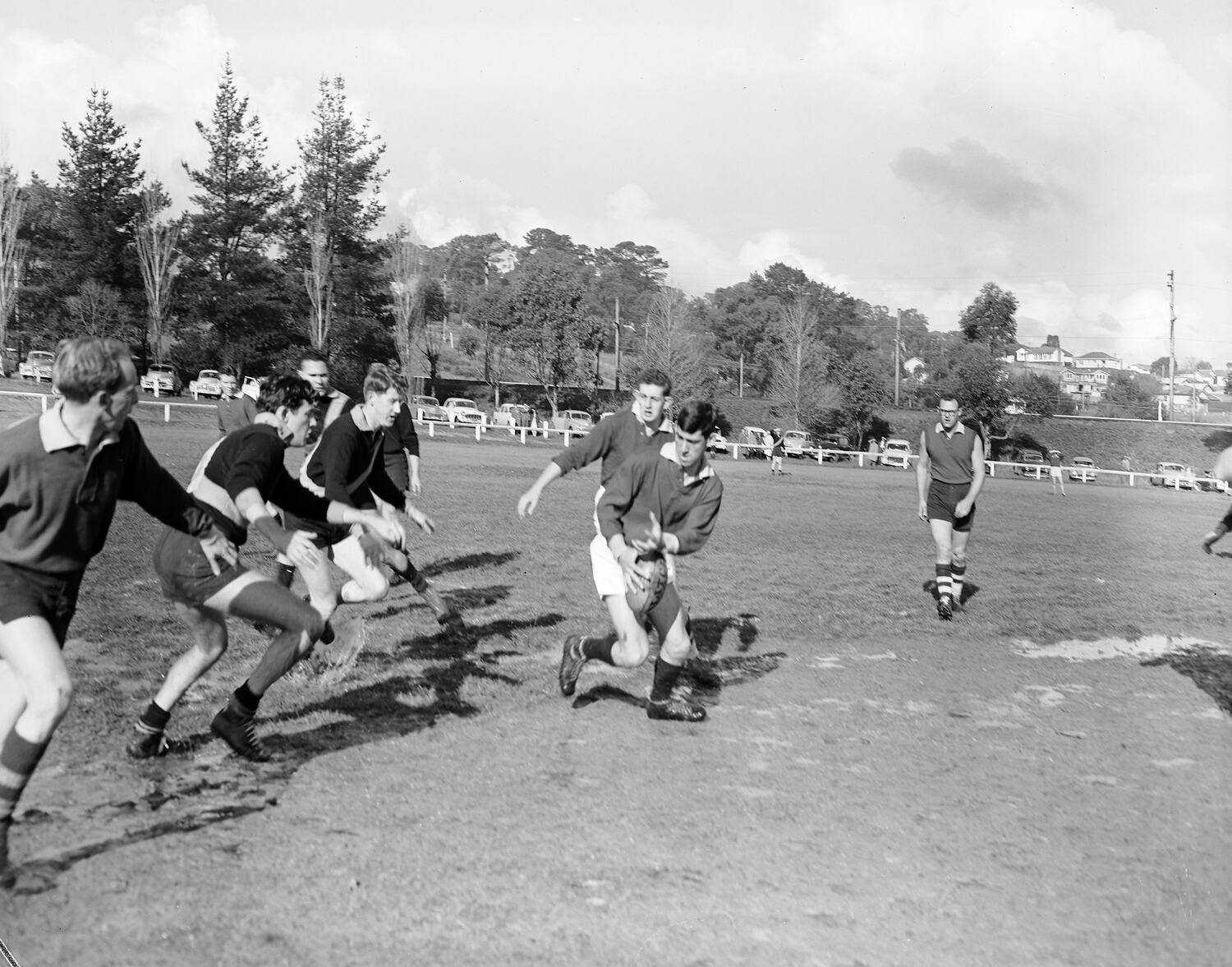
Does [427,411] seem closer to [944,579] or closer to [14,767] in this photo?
[944,579]

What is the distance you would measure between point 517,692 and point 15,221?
50.3m

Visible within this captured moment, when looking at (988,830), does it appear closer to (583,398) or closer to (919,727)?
(919,727)

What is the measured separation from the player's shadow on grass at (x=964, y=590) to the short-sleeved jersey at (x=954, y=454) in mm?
1358

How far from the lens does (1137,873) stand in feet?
15.1

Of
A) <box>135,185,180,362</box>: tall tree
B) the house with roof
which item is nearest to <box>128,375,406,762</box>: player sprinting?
<box>135,185,180,362</box>: tall tree

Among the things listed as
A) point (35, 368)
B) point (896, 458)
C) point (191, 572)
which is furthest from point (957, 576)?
point (35, 368)

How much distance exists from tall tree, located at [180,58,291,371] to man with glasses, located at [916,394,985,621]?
5155 centimetres

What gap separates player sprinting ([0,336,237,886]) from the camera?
4219 millimetres

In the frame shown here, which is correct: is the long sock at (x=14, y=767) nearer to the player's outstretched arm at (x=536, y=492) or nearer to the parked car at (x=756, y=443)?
the player's outstretched arm at (x=536, y=492)

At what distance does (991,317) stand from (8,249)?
59.3m

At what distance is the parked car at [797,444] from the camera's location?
56750mm

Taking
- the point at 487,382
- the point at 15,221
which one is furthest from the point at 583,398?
the point at 15,221

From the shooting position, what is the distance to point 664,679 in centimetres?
689

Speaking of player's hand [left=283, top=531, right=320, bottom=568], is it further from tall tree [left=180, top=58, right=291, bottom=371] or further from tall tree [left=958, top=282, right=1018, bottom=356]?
tall tree [left=958, top=282, right=1018, bottom=356]
